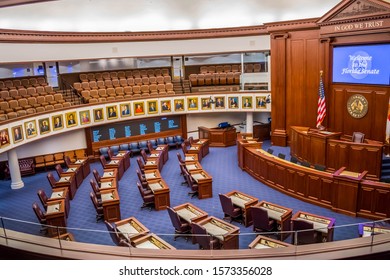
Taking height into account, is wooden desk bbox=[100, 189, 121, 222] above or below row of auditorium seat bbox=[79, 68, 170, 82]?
below

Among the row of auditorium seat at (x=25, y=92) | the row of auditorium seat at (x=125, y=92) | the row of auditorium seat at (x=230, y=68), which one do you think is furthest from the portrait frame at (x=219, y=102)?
the row of auditorium seat at (x=25, y=92)

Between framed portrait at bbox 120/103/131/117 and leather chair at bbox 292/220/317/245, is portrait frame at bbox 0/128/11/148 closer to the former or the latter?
framed portrait at bbox 120/103/131/117

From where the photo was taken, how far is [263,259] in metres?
4.89

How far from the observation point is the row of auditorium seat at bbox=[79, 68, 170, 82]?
21203 mm

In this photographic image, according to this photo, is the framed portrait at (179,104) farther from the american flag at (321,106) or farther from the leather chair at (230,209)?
the leather chair at (230,209)

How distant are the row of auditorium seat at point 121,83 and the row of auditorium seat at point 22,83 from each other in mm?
1752

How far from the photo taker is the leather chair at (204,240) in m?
5.99

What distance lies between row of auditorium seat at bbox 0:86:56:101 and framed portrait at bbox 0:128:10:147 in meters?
2.98

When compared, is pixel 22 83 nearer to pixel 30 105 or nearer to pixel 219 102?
pixel 30 105

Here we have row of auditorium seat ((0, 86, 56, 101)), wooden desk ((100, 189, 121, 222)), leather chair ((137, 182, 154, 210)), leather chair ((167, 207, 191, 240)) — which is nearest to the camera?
leather chair ((167, 207, 191, 240))

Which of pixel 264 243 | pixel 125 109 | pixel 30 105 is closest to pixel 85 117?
pixel 125 109

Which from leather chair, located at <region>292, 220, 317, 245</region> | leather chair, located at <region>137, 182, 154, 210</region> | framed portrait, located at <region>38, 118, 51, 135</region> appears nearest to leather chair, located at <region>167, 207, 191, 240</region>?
leather chair, located at <region>137, 182, 154, 210</region>

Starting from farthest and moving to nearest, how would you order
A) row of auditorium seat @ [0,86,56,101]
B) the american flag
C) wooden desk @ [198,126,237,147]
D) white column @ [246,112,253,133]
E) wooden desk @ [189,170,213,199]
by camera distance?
white column @ [246,112,253,133], wooden desk @ [198,126,237,147], row of auditorium seat @ [0,86,56,101], the american flag, wooden desk @ [189,170,213,199]

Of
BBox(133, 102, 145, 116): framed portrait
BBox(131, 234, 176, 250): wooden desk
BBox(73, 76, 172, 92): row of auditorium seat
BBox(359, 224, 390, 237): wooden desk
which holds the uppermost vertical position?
BBox(73, 76, 172, 92): row of auditorium seat
